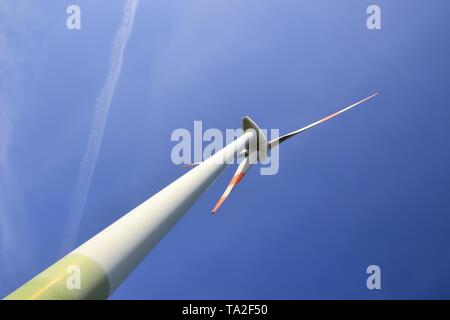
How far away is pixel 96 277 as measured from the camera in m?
4.97

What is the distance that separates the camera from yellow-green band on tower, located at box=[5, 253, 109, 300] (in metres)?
4.38

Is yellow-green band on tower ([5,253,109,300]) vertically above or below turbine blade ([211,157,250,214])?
below

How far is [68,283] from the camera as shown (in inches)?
184

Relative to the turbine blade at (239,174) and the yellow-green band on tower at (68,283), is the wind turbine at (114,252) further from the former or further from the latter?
the turbine blade at (239,174)

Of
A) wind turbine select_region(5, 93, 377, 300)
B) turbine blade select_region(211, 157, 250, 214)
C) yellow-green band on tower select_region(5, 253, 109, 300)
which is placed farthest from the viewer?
turbine blade select_region(211, 157, 250, 214)

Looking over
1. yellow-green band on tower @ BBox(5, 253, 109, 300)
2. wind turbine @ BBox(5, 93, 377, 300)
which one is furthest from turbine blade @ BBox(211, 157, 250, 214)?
yellow-green band on tower @ BBox(5, 253, 109, 300)

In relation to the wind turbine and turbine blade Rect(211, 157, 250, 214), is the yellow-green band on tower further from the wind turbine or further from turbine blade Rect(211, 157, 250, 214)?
turbine blade Rect(211, 157, 250, 214)

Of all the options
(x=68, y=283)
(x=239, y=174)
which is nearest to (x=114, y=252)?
(x=68, y=283)

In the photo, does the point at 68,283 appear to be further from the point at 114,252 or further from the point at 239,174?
the point at 239,174

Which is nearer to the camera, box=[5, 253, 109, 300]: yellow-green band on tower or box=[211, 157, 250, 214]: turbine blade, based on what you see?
box=[5, 253, 109, 300]: yellow-green band on tower

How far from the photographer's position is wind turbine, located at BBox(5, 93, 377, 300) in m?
4.56

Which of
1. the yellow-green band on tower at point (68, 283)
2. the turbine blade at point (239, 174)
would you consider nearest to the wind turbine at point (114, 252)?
the yellow-green band on tower at point (68, 283)

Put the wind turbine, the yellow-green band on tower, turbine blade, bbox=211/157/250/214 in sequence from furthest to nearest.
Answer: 1. turbine blade, bbox=211/157/250/214
2. the wind turbine
3. the yellow-green band on tower
